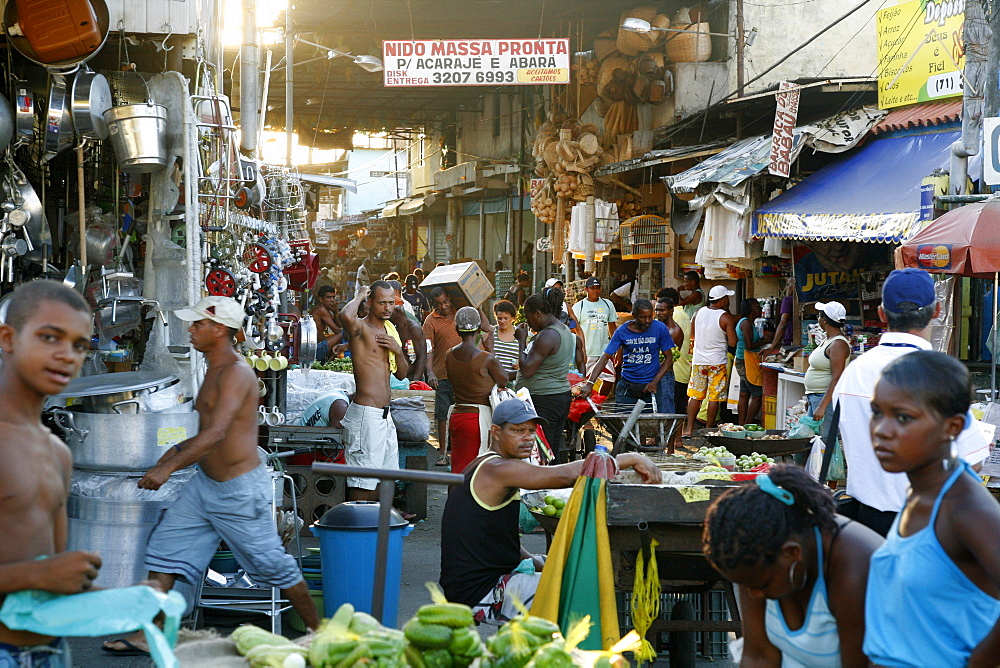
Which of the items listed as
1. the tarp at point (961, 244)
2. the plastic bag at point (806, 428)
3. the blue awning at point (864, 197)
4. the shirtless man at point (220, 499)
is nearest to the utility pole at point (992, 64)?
the tarp at point (961, 244)

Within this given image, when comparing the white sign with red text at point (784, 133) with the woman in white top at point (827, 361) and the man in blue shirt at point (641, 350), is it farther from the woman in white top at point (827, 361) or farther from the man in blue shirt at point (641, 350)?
the woman in white top at point (827, 361)

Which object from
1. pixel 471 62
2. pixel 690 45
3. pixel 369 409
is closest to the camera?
pixel 369 409

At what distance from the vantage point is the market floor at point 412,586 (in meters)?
5.39

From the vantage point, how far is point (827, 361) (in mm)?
8820

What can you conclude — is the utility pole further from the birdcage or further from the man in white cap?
the birdcage

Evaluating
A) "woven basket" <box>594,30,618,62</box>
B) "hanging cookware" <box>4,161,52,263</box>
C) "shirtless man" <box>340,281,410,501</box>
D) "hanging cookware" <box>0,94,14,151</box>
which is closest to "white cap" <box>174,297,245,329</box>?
"shirtless man" <box>340,281,410,501</box>

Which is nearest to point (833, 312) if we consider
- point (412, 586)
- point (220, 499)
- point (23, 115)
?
point (412, 586)

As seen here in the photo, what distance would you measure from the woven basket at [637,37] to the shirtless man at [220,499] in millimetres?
12893

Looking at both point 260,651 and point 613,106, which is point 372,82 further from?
point 260,651

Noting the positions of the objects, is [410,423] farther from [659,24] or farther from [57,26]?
[659,24]

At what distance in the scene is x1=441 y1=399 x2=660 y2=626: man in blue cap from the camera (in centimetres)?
474

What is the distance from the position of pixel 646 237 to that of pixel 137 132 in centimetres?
1101

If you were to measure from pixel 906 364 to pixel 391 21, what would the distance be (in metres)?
18.4

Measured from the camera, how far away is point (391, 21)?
19656mm
